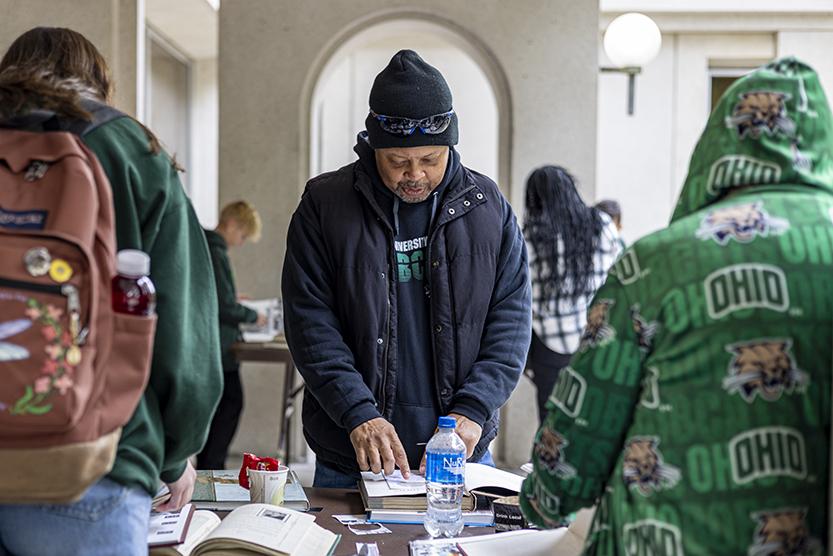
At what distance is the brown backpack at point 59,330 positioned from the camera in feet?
4.42

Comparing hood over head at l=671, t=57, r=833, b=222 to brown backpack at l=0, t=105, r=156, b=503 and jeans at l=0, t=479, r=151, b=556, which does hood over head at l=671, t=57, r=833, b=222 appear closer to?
brown backpack at l=0, t=105, r=156, b=503

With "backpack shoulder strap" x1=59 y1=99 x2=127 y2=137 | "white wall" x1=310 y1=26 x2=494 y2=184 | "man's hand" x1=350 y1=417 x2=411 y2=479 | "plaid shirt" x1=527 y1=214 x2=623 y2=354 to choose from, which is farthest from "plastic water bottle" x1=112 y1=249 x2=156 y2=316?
"white wall" x1=310 y1=26 x2=494 y2=184

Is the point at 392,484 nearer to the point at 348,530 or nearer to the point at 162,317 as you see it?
the point at 348,530

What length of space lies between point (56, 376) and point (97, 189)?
272 millimetres

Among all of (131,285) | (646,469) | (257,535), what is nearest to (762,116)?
(646,469)

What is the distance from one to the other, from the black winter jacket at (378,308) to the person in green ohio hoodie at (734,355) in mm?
1044

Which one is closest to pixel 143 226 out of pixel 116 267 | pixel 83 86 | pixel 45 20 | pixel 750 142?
pixel 116 267

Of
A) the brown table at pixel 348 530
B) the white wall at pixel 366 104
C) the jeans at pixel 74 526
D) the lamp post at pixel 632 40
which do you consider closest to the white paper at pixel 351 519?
the brown table at pixel 348 530

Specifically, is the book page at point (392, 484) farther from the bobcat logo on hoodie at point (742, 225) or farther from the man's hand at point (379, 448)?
the bobcat logo on hoodie at point (742, 225)

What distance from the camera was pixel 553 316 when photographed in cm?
502

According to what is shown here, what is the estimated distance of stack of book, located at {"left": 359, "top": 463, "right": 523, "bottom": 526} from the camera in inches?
86.5

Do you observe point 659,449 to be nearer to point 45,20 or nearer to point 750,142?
point 750,142

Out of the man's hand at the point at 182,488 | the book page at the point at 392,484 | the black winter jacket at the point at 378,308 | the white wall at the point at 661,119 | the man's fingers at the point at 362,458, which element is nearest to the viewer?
the man's hand at the point at 182,488

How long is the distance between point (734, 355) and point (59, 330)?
0.86 metres
